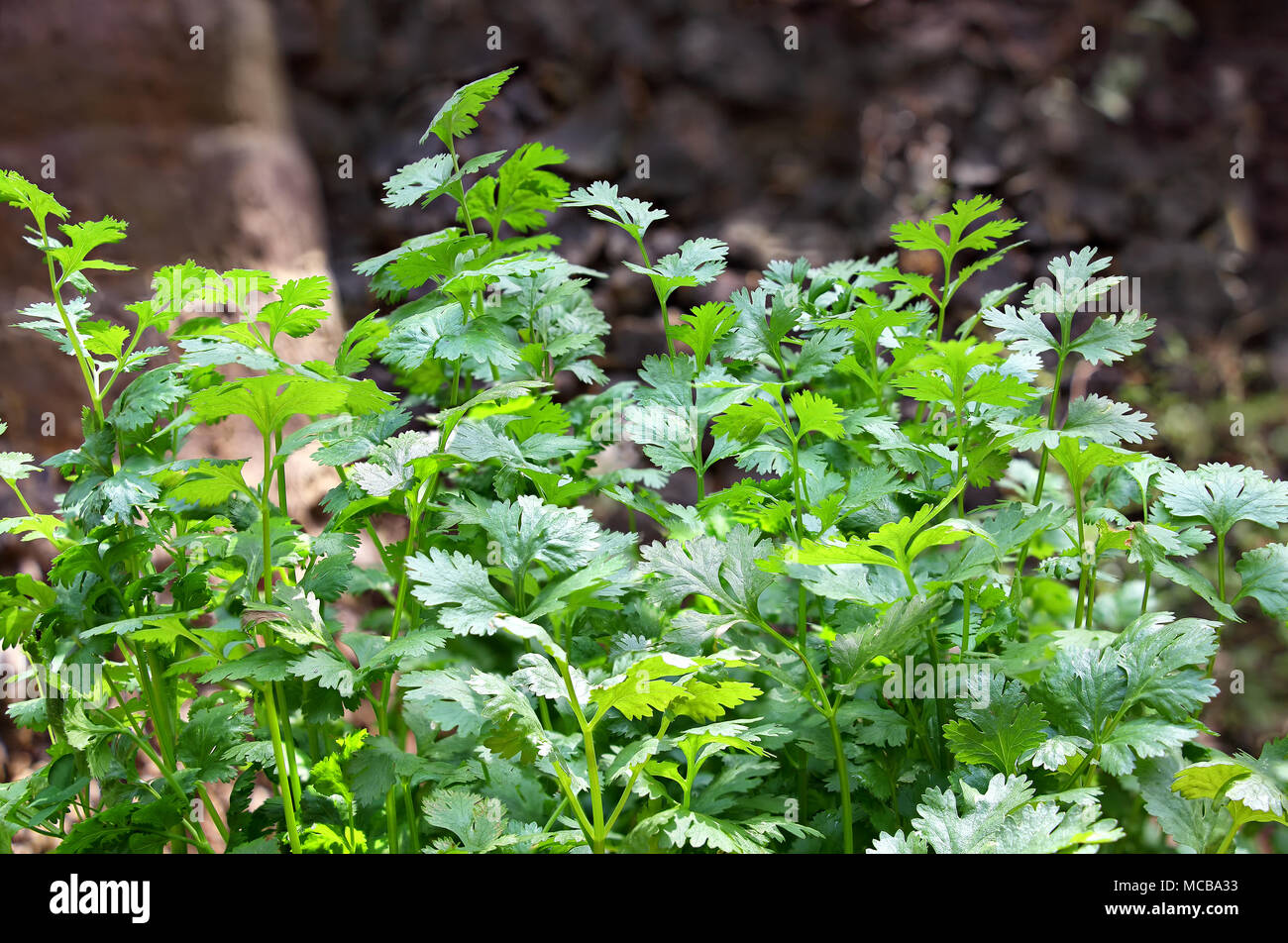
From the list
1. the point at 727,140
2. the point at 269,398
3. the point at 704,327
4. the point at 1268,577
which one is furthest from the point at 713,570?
the point at 727,140

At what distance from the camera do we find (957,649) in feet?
2.57

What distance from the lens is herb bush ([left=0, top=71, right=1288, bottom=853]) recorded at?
0.66m

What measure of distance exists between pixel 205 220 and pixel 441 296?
1.10 metres

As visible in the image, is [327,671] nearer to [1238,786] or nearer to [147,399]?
[147,399]

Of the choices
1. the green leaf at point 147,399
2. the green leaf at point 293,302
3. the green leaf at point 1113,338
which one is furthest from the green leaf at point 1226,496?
the green leaf at point 147,399

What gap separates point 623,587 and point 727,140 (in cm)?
151

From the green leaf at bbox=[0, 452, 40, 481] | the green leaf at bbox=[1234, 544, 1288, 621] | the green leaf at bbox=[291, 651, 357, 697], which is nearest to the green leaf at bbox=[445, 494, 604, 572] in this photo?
the green leaf at bbox=[291, 651, 357, 697]

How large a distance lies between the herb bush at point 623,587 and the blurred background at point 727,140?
794mm

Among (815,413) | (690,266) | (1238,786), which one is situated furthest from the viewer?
(690,266)

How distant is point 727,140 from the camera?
2057 mm

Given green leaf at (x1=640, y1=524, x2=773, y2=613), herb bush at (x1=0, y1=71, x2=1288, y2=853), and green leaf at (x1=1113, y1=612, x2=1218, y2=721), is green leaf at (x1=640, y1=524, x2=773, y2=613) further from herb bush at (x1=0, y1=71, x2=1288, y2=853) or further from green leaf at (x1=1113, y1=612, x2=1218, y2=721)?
green leaf at (x1=1113, y1=612, x2=1218, y2=721)

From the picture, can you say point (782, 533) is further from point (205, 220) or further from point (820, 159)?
point (820, 159)

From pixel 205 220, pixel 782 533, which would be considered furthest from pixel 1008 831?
pixel 205 220

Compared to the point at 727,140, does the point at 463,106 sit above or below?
below
